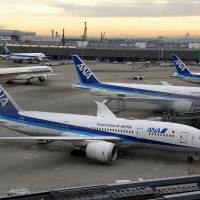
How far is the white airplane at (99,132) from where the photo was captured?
25.4 meters

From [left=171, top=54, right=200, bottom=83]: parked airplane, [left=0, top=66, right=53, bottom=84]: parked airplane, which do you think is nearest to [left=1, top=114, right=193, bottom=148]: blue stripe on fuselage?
[left=171, top=54, right=200, bottom=83]: parked airplane

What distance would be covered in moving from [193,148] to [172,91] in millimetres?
18089

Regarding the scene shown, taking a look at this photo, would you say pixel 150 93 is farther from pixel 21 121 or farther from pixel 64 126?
pixel 21 121

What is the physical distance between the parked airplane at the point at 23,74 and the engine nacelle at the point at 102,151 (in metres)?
44.5

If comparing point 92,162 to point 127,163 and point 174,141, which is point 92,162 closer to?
point 127,163

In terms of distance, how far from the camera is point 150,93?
4356 centimetres

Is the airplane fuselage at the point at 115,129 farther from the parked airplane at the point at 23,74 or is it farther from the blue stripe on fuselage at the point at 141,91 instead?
the parked airplane at the point at 23,74

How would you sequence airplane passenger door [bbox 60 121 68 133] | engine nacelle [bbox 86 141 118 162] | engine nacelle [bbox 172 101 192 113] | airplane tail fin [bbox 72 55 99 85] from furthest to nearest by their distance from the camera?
airplane tail fin [bbox 72 55 99 85] → engine nacelle [bbox 172 101 192 113] → airplane passenger door [bbox 60 121 68 133] → engine nacelle [bbox 86 141 118 162]

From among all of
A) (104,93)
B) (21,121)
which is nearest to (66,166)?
(21,121)

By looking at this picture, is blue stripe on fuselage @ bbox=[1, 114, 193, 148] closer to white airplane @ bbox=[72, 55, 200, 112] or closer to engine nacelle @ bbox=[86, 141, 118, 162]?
engine nacelle @ bbox=[86, 141, 118, 162]

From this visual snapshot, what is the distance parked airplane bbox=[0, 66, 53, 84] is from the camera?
2687 inches

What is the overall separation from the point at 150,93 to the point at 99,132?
1730 cm

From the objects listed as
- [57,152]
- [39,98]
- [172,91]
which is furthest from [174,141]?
[39,98]

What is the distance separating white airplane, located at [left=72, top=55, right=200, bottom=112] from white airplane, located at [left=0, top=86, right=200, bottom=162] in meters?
15.8
